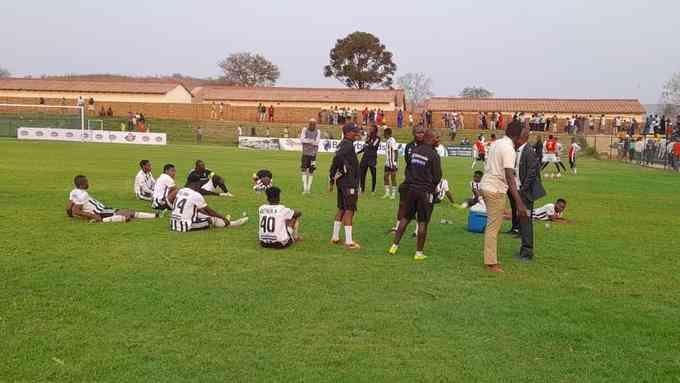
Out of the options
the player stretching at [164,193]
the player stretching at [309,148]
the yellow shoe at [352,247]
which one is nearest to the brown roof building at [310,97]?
the player stretching at [309,148]

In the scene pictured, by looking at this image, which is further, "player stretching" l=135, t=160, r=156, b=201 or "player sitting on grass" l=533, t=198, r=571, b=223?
"player stretching" l=135, t=160, r=156, b=201

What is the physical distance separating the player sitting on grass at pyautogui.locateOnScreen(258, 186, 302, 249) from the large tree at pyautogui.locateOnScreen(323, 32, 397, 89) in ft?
240

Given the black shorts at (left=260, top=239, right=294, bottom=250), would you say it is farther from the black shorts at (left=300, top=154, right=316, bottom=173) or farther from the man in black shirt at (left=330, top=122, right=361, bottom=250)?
the black shorts at (left=300, top=154, right=316, bottom=173)

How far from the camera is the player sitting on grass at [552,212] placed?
39.6ft

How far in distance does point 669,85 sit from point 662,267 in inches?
3035

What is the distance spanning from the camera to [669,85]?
74750 mm

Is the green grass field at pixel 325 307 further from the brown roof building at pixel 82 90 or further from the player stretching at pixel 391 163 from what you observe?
the brown roof building at pixel 82 90

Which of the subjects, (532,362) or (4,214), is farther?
(4,214)

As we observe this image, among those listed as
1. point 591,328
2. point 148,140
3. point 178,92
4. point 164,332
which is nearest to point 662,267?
point 591,328

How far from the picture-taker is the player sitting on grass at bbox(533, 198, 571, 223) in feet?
39.6

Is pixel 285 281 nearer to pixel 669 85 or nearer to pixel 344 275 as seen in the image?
pixel 344 275

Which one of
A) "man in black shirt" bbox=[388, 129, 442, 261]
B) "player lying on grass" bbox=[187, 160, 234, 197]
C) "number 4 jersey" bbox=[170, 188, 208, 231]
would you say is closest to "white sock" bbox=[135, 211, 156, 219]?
"number 4 jersey" bbox=[170, 188, 208, 231]

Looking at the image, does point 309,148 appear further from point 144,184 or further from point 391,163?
point 144,184

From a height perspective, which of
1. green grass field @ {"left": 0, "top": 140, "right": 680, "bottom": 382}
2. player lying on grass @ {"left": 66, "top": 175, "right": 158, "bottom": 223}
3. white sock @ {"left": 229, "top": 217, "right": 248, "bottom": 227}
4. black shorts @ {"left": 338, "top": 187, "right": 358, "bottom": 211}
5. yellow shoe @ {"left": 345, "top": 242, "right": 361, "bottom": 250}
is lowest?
green grass field @ {"left": 0, "top": 140, "right": 680, "bottom": 382}
